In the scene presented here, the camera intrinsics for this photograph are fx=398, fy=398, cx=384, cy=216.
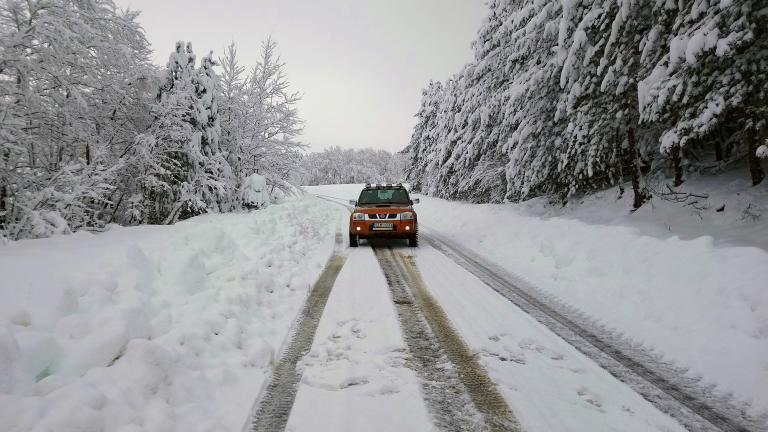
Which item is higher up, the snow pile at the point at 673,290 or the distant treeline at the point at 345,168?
the distant treeline at the point at 345,168

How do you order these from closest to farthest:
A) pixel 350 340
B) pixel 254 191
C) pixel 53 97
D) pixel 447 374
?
pixel 447 374 → pixel 350 340 → pixel 53 97 → pixel 254 191

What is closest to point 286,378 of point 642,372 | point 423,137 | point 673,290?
point 642,372

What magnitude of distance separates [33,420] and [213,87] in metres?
16.1

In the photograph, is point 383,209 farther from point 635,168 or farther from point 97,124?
point 97,124

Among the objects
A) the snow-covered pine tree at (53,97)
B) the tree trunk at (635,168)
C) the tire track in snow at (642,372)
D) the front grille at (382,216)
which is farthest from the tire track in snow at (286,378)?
the tree trunk at (635,168)

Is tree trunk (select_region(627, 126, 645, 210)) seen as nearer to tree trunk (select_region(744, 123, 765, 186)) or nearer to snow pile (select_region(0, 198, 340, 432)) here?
tree trunk (select_region(744, 123, 765, 186))

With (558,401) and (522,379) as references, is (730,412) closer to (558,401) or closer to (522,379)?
(558,401)

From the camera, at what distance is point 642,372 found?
11.9ft

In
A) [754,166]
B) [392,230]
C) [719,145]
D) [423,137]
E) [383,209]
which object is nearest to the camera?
[754,166]

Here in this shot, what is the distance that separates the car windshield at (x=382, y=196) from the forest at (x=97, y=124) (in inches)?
248

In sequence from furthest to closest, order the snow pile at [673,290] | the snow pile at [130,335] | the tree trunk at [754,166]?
the tree trunk at [754,166] < the snow pile at [673,290] < the snow pile at [130,335]

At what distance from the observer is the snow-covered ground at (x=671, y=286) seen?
3797 mm

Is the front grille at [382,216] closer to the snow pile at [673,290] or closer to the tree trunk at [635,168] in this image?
the snow pile at [673,290]

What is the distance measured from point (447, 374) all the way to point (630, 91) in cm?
764
